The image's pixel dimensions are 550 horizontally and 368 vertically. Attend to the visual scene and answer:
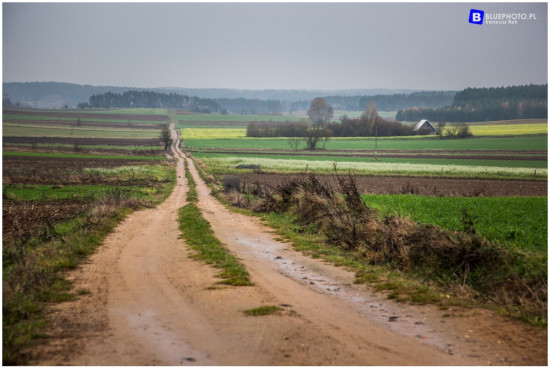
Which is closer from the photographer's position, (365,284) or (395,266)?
(365,284)

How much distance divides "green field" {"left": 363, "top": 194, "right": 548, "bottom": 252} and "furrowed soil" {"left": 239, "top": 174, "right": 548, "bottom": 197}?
1190 cm

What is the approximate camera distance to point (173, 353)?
771 centimetres

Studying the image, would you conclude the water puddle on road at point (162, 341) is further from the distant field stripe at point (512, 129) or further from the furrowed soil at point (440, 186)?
the distant field stripe at point (512, 129)

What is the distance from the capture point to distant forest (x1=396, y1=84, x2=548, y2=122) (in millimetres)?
156750

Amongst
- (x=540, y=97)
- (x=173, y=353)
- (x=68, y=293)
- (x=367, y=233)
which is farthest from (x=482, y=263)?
(x=540, y=97)

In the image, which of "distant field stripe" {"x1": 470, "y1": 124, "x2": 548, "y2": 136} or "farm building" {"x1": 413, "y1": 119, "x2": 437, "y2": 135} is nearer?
"distant field stripe" {"x1": 470, "y1": 124, "x2": 548, "y2": 136}

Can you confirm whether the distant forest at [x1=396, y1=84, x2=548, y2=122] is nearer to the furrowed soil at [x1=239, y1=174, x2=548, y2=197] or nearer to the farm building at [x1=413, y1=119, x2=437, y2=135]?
the farm building at [x1=413, y1=119, x2=437, y2=135]

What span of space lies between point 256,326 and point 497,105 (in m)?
179

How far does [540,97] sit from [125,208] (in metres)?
157

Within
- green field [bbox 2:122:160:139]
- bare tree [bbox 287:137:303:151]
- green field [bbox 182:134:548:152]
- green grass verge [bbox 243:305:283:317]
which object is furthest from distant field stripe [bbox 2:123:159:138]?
green grass verge [bbox 243:305:283:317]

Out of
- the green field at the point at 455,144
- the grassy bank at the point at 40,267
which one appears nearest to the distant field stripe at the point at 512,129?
the green field at the point at 455,144

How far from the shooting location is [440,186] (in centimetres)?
4488

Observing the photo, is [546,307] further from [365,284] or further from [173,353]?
[173,353]

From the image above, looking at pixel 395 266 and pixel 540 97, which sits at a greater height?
pixel 540 97
